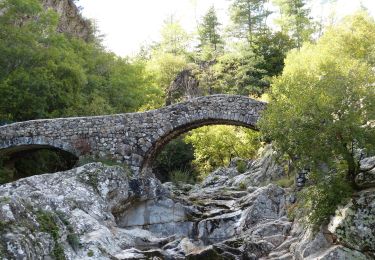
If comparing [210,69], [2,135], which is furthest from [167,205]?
[210,69]

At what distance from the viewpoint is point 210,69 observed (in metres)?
44.6

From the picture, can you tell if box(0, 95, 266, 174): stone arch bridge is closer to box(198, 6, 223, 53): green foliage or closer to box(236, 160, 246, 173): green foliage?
box(236, 160, 246, 173): green foliage

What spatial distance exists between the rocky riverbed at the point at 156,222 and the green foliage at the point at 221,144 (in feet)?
31.0

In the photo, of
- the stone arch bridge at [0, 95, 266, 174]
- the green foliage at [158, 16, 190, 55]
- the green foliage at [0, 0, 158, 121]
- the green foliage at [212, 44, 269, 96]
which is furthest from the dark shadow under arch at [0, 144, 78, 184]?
the green foliage at [158, 16, 190, 55]

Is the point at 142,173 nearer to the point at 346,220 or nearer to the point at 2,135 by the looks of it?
the point at 2,135

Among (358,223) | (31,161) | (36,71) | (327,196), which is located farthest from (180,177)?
(358,223)

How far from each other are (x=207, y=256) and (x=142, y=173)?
28.1 ft

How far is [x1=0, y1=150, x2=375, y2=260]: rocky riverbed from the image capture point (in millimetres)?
10055

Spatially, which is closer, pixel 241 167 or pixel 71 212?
pixel 71 212

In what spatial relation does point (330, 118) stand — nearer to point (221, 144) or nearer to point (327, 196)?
point (327, 196)

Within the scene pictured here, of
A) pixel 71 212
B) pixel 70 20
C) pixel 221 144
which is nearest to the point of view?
pixel 71 212

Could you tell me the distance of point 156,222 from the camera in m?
18.3

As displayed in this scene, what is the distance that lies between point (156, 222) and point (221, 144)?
15.8 m

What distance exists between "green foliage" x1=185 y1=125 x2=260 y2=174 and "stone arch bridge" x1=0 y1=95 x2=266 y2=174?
11980mm
